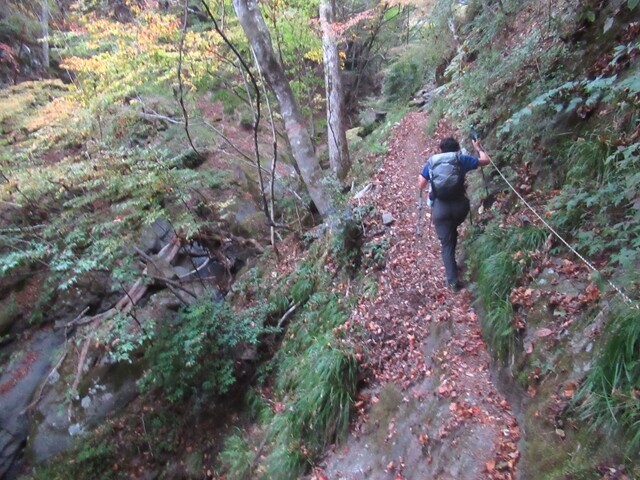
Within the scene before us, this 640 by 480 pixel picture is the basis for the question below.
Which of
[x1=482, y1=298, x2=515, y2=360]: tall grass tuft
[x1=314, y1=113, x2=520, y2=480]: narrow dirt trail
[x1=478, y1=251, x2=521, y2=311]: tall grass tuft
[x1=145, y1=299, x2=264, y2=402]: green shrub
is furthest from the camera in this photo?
[x1=145, y1=299, x2=264, y2=402]: green shrub

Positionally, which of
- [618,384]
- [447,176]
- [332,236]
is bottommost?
[618,384]

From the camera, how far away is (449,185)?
188 inches

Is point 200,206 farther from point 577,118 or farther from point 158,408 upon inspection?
point 577,118

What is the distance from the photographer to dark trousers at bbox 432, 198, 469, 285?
16.1 feet

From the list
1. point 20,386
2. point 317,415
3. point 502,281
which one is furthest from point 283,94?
point 20,386

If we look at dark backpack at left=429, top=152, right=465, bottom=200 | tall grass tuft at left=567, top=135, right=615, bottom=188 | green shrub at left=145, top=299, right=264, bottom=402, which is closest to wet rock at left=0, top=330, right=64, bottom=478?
green shrub at left=145, top=299, right=264, bottom=402

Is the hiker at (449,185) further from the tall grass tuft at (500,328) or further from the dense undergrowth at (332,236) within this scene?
the tall grass tuft at (500,328)

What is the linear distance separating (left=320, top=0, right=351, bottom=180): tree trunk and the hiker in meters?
6.01

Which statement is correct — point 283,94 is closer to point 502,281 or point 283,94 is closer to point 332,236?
point 332,236

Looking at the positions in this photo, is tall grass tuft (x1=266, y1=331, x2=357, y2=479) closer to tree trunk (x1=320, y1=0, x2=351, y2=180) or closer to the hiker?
the hiker

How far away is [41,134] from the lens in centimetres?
961

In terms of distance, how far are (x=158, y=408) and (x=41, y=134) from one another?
7059 mm

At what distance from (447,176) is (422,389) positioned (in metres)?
2.48

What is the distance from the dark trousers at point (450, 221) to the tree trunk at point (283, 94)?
12.5 ft
